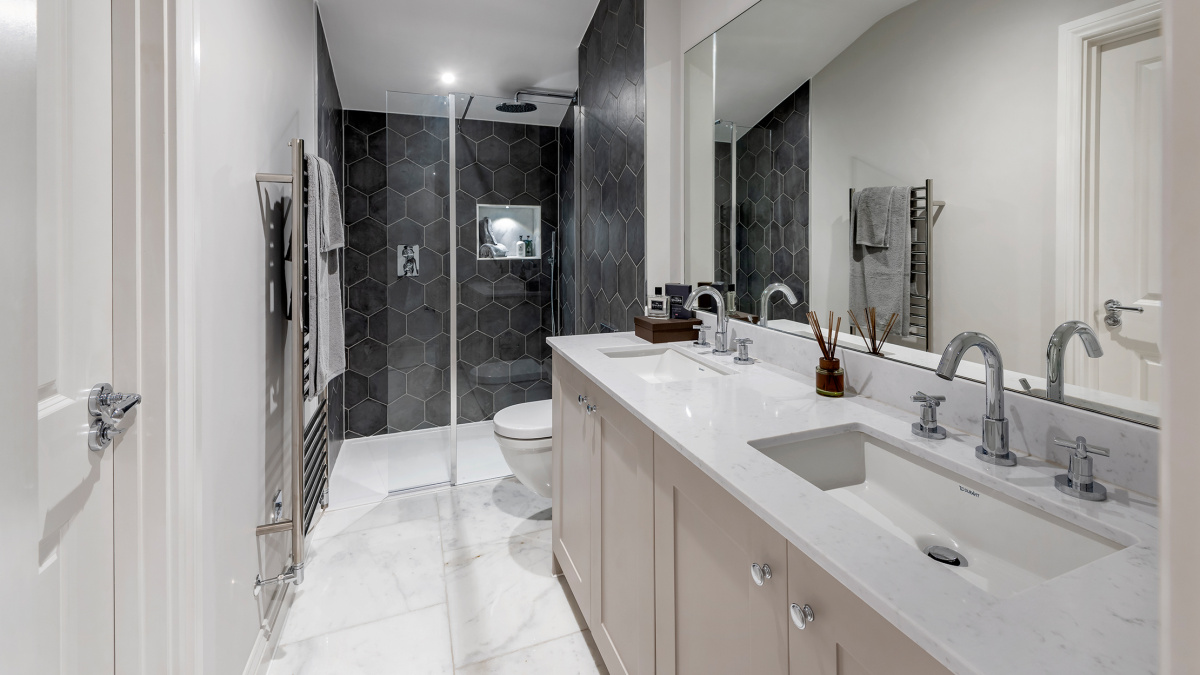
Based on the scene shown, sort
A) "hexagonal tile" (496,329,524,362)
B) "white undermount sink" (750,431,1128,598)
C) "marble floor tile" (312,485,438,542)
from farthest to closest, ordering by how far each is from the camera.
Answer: "hexagonal tile" (496,329,524,362)
"marble floor tile" (312,485,438,542)
"white undermount sink" (750,431,1128,598)

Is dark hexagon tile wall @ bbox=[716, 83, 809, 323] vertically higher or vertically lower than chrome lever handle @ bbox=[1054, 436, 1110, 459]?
higher

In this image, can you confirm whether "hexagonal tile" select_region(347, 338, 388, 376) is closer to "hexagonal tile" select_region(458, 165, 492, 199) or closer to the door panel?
"hexagonal tile" select_region(458, 165, 492, 199)

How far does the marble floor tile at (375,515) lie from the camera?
7.96 ft

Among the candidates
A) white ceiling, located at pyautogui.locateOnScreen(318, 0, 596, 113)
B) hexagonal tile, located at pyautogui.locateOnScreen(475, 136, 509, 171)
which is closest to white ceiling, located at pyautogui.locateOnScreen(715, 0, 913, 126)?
white ceiling, located at pyautogui.locateOnScreen(318, 0, 596, 113)


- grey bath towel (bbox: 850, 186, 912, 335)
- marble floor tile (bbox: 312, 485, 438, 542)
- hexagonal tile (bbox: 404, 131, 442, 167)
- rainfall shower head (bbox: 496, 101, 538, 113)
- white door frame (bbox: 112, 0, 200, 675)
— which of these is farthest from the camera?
rainfall shower head (bbox: 496, 101, 538, 113)

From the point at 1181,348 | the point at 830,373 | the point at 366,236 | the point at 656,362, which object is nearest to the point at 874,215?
the point at 830,373

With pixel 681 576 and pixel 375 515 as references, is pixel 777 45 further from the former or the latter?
pixel 375 515

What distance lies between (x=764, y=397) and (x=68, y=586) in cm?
131

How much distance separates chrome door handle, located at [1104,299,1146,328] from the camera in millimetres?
838

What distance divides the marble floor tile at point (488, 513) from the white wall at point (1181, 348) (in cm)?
228

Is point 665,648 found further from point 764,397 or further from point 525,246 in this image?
point 525,246

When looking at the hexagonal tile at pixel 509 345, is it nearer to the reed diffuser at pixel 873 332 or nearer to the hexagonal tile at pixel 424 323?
the hexagonal tile at pixel 424 323

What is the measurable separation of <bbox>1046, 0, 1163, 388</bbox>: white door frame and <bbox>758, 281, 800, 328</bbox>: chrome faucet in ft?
2.53

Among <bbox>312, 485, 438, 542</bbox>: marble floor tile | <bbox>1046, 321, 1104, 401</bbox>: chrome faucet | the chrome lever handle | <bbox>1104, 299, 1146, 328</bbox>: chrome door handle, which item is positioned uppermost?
<bbox>1104, 299, 1146, 328</bbox>: chrome door handle
